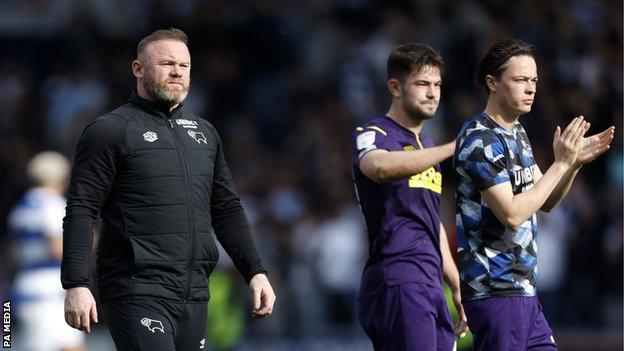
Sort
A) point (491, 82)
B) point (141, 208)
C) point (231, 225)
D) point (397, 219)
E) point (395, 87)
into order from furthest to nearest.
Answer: point (395, 87), point (397, 219), point (491, 82), point (231, 225), point (141, 208)

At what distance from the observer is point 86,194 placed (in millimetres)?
6562

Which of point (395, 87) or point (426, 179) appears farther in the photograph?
point (395, 87)

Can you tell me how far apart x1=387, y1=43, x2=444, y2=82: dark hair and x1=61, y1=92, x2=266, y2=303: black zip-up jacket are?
1.51 meters

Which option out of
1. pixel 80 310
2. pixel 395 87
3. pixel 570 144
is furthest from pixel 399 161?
pixel 80 310

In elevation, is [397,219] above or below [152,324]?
above

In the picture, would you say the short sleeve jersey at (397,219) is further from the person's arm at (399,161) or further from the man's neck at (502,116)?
the man's neck at (502,116)

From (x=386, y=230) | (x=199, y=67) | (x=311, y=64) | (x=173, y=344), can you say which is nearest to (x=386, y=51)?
(x=311, y=64)

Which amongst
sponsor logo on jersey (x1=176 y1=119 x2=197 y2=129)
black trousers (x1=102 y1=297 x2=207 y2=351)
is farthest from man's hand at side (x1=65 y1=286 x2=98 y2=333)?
sponsor logo on jersey (x1=176 y1=119 x2=197 y2=129)

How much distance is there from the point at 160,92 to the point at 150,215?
0.64 meters

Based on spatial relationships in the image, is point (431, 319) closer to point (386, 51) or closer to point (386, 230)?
point (386, 230)

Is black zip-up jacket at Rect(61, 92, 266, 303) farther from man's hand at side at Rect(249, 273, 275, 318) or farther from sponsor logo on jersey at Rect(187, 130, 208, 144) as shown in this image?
man's hand at side at Rect(249, 273, 275, 318)

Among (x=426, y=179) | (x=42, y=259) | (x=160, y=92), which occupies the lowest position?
(x=42, y=259)

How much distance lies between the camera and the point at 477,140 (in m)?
6.98

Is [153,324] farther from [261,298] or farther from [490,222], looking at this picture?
[490,222]
